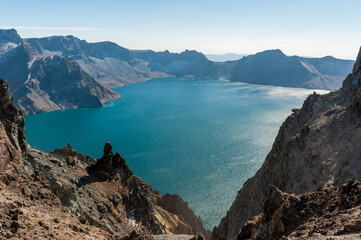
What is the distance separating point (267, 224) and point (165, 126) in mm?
154007

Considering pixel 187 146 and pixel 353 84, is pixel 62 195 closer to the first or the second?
pixel 353 84

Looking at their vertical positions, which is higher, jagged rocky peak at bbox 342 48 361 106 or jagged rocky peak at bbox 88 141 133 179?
jagged rocky peak at bbox 342 48 361 106

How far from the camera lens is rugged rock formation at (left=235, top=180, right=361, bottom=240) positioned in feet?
50.2

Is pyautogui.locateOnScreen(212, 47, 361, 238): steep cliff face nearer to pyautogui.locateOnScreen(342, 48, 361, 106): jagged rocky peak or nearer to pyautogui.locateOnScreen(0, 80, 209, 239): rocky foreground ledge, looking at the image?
pyautogui.locateOnScreen(342, 48, 361, 106): jagged rocky peak

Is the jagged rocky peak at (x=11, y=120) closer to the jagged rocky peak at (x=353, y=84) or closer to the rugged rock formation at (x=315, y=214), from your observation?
the rugged rock formation at (x=315, y=214)

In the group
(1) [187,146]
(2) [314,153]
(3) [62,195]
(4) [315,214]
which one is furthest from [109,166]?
(1) [187,146]

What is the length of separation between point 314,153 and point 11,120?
40521 millimetres

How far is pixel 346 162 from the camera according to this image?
33.4 m

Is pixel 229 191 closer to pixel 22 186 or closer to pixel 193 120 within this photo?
pixel 22 186

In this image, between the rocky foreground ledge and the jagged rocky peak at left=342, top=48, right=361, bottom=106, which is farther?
the jagged rocky peak at left=342, top=48, right=361, bottom=106

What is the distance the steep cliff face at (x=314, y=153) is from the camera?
34906mm

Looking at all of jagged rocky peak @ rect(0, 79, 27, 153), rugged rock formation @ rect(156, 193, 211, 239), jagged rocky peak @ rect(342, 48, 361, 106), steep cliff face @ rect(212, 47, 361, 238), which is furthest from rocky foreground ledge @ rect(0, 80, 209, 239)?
jagged rocky peak @ rect(342, 48, 361, 106)

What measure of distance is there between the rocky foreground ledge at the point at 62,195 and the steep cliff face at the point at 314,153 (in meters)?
16.3

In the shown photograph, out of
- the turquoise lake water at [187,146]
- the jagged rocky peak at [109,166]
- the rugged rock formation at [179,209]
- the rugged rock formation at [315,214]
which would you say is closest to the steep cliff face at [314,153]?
the rugged rock formation at [315,214]
